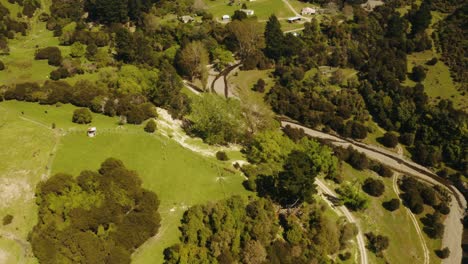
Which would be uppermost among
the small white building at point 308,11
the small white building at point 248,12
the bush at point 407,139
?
the small white building at point 308,11

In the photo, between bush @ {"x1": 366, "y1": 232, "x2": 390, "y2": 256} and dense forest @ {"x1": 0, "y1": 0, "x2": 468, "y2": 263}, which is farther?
bush @ {"x1": 366, "y1": 232, "x2": 390, "y2": 256}

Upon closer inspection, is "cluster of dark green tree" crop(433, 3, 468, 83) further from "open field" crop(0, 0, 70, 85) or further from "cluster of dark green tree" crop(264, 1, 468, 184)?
"open field" crop(0, 0, 70, 85)

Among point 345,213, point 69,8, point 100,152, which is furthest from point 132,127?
point 69,8

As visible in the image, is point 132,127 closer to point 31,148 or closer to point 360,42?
point 31,148

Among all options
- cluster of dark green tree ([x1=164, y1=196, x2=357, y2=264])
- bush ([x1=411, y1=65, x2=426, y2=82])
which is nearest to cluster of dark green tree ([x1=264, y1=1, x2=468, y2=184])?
bush ([x1=411, y1=65, x2=426, y2=82])

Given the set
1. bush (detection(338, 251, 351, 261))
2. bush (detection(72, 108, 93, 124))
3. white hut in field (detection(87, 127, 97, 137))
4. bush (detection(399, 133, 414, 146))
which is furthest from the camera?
bush (detection(399, 133, 414, 146))

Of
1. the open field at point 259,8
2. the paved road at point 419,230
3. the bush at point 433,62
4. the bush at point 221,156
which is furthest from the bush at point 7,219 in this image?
the bush at point 433,62

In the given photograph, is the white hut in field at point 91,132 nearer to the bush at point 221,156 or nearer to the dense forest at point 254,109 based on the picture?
the dense forest at point 254,109
